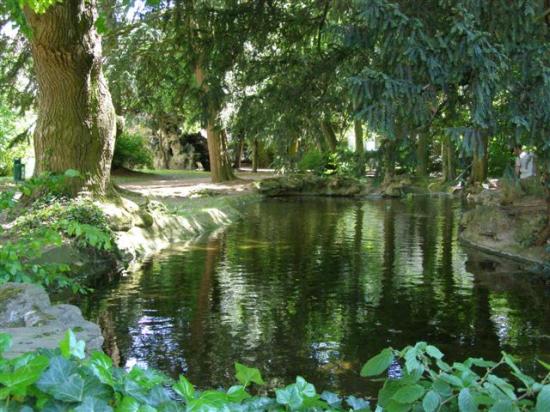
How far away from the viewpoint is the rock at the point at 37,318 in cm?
422

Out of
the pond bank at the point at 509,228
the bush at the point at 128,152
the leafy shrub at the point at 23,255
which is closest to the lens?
the leafy shrub at the point at 23,255

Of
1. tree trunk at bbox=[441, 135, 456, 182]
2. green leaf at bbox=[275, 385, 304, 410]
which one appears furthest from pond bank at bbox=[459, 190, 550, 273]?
green leaf at bbox=[275, 385, 304, 410]

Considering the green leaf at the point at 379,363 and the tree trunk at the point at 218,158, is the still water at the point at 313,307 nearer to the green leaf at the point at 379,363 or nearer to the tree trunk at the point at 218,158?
the green leaf at the point at 379,363

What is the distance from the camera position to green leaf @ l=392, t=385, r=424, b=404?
202cm

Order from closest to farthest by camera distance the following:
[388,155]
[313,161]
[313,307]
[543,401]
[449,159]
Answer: [543,401] < [313,307] < [388,155] < [449,159] < [313,161]

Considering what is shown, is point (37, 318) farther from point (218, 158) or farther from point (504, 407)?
point (218, 158)

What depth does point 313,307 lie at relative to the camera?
8.73 meters

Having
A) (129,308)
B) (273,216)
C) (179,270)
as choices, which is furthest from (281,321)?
(273,216)

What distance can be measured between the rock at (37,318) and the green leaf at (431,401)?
2.54 meters

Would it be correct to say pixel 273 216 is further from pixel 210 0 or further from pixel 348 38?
pixel 348 38

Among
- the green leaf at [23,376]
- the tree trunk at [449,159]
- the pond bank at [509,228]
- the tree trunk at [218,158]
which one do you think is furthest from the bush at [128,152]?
the green leaf at [23,376]

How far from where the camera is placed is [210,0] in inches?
606

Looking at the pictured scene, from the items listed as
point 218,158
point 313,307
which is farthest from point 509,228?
point 218,158

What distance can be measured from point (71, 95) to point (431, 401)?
11359mm
